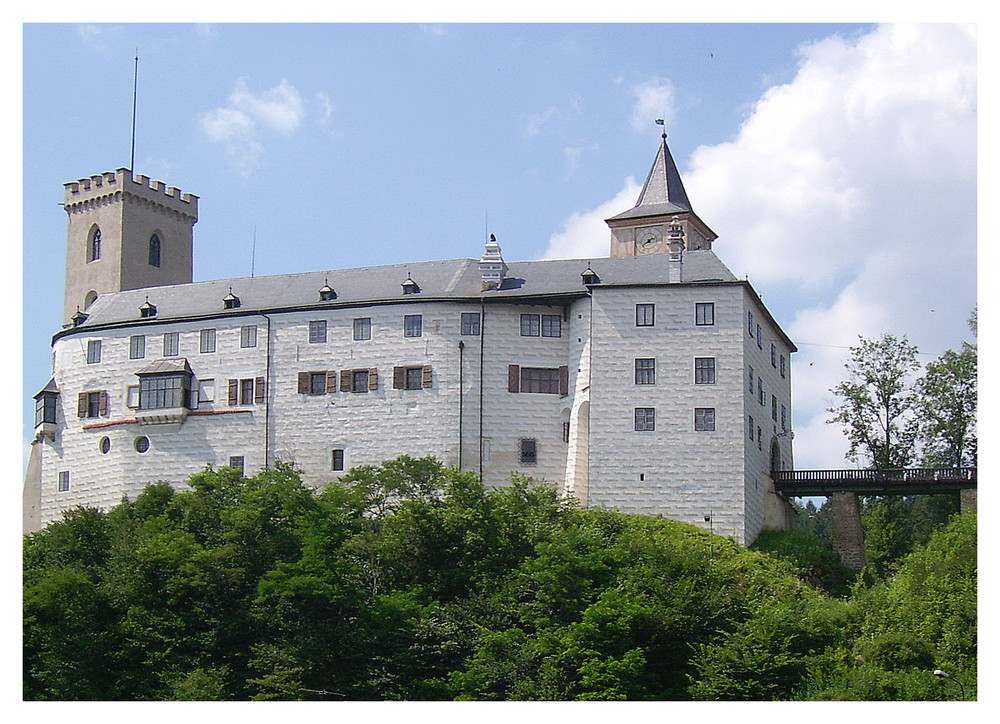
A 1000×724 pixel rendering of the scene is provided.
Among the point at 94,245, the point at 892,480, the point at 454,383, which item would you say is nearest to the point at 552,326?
the point at 454,383

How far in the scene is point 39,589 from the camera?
51.7 meters

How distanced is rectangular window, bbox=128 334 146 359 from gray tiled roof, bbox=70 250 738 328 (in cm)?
128

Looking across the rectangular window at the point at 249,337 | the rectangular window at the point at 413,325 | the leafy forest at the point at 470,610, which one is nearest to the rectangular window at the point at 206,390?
the rectangular window at the point at 249,337

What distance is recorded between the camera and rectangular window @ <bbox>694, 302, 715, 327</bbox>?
199ft

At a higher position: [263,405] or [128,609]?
[263,405]

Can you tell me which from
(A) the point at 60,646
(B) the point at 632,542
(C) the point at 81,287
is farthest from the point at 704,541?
(C) the point at 81,287

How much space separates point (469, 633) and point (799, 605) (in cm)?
1081

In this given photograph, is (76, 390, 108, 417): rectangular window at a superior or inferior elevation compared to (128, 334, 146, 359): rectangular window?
inferior

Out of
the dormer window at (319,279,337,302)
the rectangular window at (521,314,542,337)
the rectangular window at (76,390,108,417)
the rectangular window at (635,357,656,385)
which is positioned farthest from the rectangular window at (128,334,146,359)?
the rectangular window at (635,357,656,385)

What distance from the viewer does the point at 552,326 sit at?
63.2m

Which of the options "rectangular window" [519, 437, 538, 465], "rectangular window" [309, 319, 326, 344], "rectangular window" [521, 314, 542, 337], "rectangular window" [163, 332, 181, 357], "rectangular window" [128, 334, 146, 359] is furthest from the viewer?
"rectangular window" [128, 334, 146, 359]

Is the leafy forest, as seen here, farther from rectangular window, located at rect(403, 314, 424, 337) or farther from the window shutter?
rectangular window, located at rect(403, 314, 424, 337)

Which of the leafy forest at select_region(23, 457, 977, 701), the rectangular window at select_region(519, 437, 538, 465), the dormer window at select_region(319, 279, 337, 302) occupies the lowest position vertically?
the leafy forest at select_region(23, 457, 977, 701)

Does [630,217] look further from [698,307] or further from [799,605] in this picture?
[799,605]
